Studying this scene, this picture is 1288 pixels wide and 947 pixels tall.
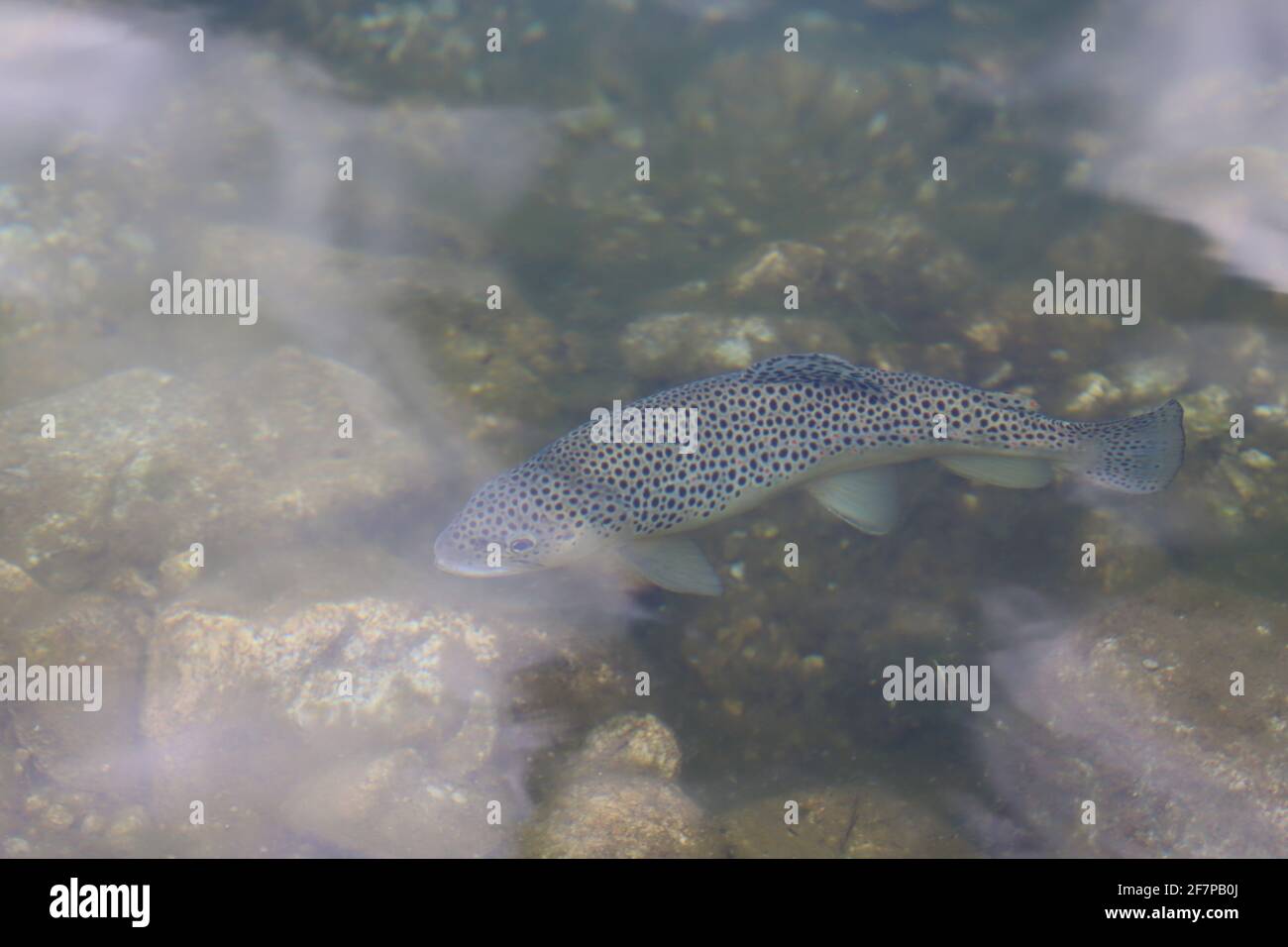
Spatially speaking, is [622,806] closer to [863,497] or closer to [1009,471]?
[863,497]

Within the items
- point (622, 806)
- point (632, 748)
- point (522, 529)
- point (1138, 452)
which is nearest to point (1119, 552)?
point (1138, 452)

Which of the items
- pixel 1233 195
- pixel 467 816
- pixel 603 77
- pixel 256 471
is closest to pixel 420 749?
pixel 467 816

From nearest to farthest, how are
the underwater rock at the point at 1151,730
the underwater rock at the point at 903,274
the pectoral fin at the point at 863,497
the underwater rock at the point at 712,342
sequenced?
the underwater rock at the point at 1151,730 < the pectoral fin at the point at 863,497 < the underwater rock at the point at 712,342 < the underwater rock at the point at 903,274

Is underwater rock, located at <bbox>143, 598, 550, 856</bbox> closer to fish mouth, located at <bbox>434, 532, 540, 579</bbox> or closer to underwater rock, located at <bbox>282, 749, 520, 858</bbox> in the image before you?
underwater rock, located at <bbox>282, 749, 520, 858</bbox>

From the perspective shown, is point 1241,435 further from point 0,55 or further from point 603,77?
point 0,55

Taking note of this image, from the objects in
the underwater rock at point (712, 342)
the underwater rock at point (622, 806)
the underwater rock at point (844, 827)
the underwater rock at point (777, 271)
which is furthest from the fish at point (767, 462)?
the underwater rock at point (777, 271)

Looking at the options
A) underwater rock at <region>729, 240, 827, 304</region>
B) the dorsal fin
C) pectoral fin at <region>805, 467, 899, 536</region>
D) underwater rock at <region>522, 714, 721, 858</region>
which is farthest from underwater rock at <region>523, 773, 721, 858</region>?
underwater rock at <region>729, 240, 827, 304</region>

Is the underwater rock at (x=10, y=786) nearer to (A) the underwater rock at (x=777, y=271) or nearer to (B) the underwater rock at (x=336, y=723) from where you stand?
(B) the underwater rock at (x=336, y=723)
